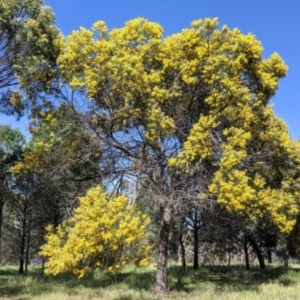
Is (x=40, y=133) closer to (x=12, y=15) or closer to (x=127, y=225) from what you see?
(x=12, y=15)

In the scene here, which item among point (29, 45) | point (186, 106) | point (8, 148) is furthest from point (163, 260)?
point (8, 148)

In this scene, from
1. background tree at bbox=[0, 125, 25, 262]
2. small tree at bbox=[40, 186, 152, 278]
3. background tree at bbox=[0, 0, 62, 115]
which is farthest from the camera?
background tree at bbox=[0, 125, 25, 262]

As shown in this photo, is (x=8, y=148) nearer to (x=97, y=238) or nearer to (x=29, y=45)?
(x=29, y=45)

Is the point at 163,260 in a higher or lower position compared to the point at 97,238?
lower

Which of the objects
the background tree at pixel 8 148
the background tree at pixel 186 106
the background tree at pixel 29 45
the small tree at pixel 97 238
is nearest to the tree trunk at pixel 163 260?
the background tree at pixel 186 106

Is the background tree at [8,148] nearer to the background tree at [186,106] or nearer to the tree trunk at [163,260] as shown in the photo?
the background tree at [186,106]

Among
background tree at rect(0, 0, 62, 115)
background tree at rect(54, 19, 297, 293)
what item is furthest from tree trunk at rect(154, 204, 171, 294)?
background tree at rect(0, 0, 62, 115)

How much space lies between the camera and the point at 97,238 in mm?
11492

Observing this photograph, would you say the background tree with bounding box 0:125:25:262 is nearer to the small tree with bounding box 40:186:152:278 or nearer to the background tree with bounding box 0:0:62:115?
the background tree with bounding box 0:0:62:115

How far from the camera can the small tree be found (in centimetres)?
1141

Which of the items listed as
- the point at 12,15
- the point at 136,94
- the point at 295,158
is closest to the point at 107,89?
the point at 136,94

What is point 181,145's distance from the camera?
13.4 metres

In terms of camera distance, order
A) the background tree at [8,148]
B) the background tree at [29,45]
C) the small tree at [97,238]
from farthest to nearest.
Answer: the background tree at [8,148] → the background tree at [29,45] → the small tree at [97,238]

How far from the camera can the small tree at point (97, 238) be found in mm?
11414
